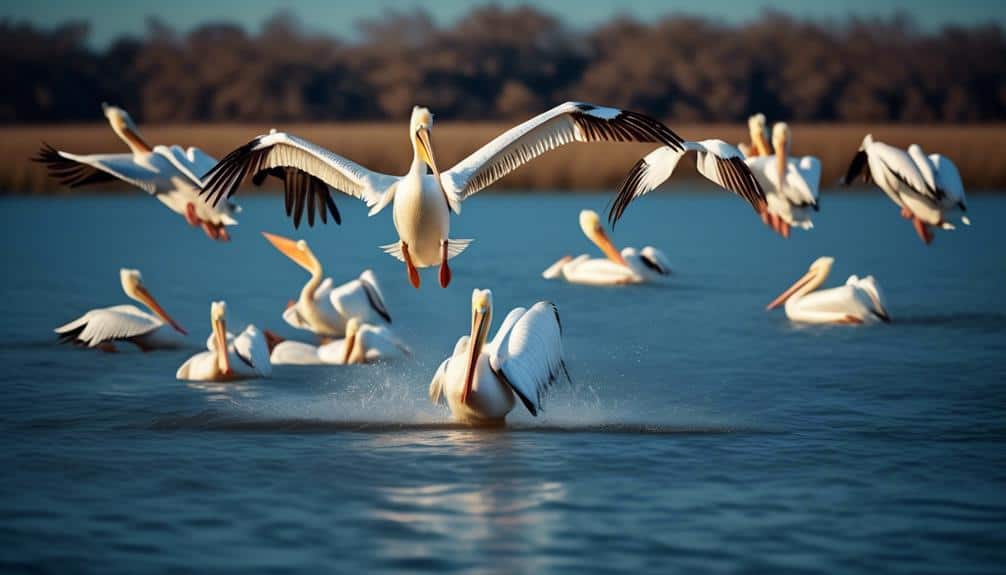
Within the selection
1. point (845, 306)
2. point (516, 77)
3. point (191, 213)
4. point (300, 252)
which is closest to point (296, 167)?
point (191, 213)

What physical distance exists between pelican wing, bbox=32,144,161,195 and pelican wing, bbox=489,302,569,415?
3.18 metres

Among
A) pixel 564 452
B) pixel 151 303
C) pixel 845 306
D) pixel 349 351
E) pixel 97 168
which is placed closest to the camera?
pixel 564 452

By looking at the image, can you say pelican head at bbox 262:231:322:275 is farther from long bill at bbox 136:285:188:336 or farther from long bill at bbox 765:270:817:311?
long bill at bbox 765:270:817:311

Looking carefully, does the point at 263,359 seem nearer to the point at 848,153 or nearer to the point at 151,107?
the point at 848,153

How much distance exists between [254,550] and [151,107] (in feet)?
145

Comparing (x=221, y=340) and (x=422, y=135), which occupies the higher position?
(x=422, y=135)

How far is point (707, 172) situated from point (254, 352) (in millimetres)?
2809

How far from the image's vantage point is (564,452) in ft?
24.7

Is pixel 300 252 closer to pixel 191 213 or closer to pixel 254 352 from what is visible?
pixel 191 213

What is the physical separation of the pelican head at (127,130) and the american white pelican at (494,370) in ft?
12.4

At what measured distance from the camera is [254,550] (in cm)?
593

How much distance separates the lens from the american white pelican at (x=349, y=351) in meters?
10.5

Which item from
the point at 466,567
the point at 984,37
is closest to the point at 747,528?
the point at 466,567

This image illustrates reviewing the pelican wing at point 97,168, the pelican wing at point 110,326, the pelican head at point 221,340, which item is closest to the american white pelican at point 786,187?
the pelican head at point 221,340
